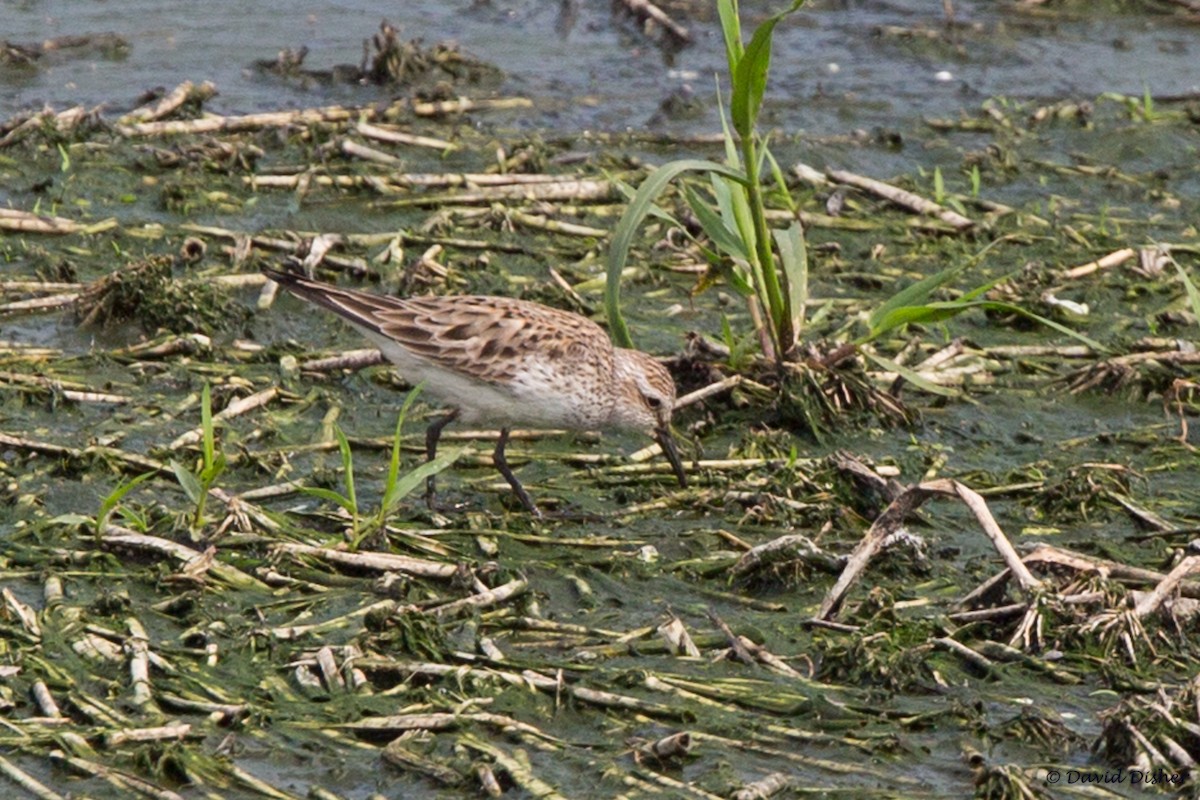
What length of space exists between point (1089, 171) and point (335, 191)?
17.6 ft

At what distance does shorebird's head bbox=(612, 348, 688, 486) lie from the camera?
30.1ft

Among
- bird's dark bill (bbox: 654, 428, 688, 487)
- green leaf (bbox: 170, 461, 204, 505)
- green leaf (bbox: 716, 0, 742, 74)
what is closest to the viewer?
green leaf (bbox: 170, 461, 204, 505)

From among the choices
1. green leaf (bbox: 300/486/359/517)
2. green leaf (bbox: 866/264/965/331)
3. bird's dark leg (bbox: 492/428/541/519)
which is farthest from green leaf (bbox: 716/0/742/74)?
green leaf (bbox: 300/486/359/517)

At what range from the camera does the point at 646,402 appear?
9.24 metres

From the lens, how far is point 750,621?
7.77 m

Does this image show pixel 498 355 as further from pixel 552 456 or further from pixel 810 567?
pixel 810 567

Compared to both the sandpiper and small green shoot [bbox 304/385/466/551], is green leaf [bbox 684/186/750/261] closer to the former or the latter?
the sandpiper

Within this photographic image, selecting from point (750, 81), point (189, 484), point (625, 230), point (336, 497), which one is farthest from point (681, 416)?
point (189, 484)

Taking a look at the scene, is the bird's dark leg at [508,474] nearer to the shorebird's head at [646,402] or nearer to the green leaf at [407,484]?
the shorebird's head at [646,402]

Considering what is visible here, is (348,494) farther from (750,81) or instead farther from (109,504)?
(750,81)

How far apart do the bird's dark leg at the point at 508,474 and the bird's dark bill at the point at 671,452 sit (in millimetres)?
708

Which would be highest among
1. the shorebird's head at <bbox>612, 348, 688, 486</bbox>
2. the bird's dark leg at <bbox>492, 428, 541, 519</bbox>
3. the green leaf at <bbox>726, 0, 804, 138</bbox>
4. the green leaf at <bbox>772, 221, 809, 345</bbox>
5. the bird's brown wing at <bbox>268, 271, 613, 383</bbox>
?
the green leaf at <bbox>726, 0, 804, 138</bbox>

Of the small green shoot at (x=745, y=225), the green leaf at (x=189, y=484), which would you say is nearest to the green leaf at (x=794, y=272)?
the small green shoot at (x=745, y=225)

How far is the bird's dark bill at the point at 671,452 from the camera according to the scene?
356 inches
